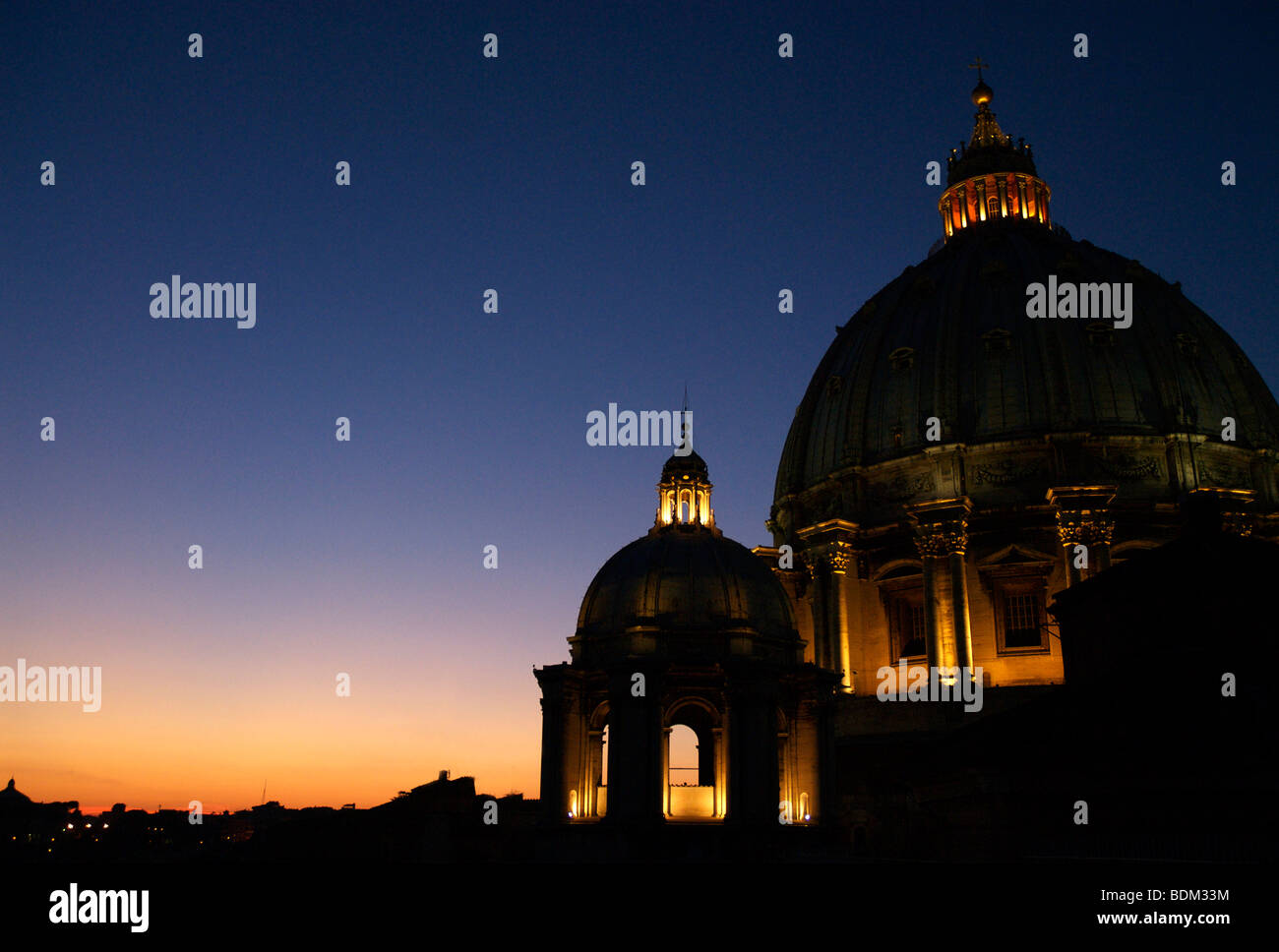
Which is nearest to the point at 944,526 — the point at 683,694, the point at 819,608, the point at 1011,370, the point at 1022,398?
the point at 819,608

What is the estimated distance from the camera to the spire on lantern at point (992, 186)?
89125 millimetres

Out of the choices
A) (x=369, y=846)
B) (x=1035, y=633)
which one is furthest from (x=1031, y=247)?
(x=369, y=846)

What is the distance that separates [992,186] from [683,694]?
60968 mm

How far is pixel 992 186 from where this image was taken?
→ 89938 millimetres

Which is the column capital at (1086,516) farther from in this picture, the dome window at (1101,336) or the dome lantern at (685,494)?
the dome lantern at (685,494)


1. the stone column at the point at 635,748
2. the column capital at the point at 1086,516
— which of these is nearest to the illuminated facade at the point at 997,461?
the column capital at the point at 1086,516

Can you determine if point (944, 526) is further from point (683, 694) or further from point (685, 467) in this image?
point (683, 694)

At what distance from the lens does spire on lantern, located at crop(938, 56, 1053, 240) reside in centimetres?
8912

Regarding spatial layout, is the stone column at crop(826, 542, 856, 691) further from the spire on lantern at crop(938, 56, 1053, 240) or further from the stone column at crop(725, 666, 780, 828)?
the spire on lantern at crop(938, 56, 1053, 240)
